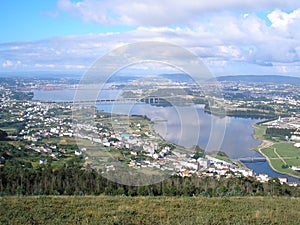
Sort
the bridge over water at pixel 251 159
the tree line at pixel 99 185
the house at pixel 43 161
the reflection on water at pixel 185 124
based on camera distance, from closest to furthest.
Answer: the reflection on water at pixel 185 124 < the tree line at pixel 99 185 < the house at pixel 43 161 < the bridge over water at pixel 251 159

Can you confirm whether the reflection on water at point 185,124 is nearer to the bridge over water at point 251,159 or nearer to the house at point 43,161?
the house at point 43,161

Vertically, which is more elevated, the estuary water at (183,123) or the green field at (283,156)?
the estuary water at (183,123)

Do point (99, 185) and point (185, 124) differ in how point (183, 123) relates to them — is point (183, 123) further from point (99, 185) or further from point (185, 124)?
point (99, 185)

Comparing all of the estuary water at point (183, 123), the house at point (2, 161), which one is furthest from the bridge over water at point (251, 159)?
the estuary water at point (183, 123)

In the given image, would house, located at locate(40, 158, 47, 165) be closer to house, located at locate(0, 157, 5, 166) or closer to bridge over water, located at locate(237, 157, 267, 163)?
house, located at locate(0, 157, 5, 166)

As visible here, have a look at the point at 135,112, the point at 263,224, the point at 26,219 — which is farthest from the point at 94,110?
the point at 263,224

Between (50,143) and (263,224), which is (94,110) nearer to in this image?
(263,224)

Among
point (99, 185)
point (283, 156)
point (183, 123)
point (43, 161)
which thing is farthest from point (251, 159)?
point (183, 123)

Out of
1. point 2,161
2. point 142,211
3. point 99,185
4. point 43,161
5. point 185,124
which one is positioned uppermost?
point 185,124
